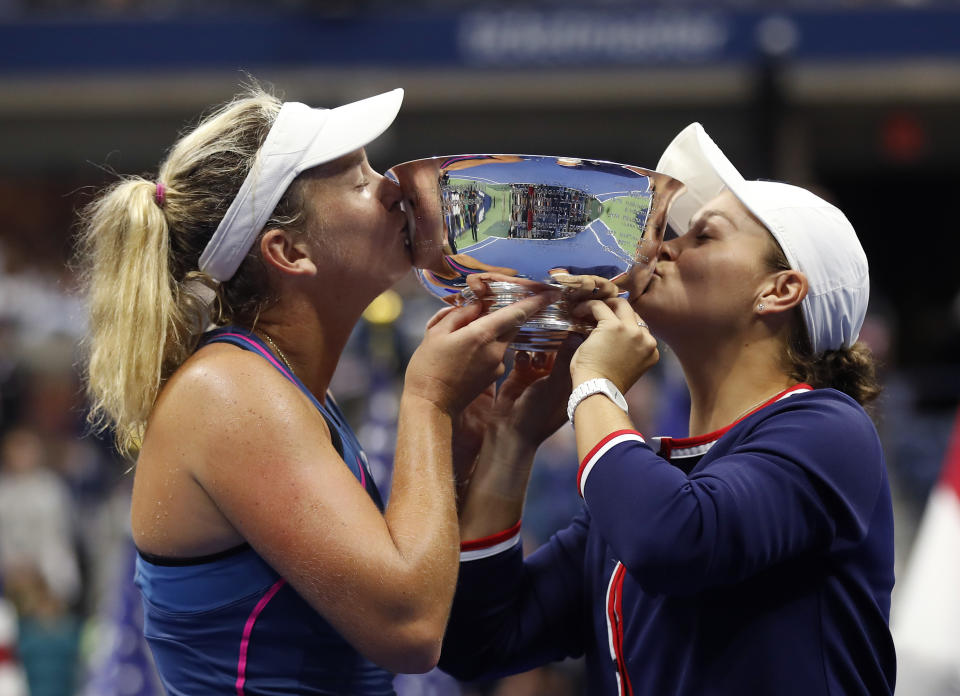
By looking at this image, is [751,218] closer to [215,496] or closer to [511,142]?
[215,496]

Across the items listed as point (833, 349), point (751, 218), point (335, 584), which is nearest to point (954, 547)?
point (833, 349)

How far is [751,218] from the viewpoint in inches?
70.2

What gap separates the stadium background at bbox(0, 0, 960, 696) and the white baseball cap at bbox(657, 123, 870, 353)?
4.73m

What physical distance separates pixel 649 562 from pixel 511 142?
33.2ft

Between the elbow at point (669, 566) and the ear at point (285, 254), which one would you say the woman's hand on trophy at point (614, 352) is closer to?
the elbow at point (669, 566)

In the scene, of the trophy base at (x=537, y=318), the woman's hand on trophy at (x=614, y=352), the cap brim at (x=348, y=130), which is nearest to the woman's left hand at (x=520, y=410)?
the trophy base at (x=537, y=318)

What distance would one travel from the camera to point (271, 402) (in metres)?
1.62

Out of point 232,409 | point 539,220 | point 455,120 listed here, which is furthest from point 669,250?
point 455,120

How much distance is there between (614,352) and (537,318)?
5.6 inches

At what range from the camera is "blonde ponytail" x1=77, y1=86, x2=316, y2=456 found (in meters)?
1.75

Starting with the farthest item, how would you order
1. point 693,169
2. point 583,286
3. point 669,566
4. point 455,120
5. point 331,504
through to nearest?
point 455,120 < point 693,169 < point 583,286 < point 331,504 < point 669,566

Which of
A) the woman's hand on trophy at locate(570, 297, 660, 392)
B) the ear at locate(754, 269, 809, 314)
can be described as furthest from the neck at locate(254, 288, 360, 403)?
the ear at locate(754, 269, 809, 314)

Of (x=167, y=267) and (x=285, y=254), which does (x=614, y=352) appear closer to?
(x=285, y=254)

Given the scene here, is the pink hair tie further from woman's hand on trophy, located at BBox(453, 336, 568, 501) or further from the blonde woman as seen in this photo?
woman's hand on trophy, located at BBox(453, 336, 568, 501)
